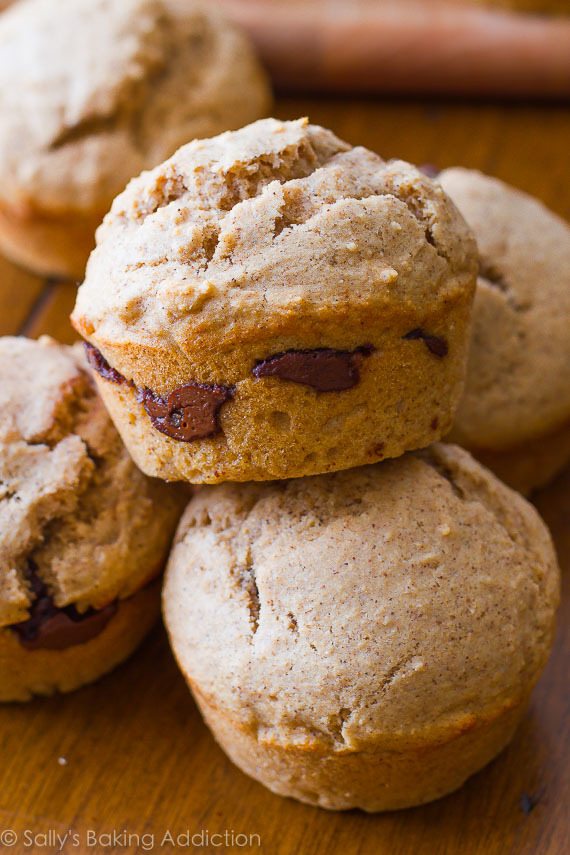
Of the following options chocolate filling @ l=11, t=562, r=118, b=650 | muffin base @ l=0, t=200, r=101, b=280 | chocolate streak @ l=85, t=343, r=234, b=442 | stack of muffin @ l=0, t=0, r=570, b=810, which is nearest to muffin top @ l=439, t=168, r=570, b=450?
stack of muffin @ l=0, t=0, r=570, b=810

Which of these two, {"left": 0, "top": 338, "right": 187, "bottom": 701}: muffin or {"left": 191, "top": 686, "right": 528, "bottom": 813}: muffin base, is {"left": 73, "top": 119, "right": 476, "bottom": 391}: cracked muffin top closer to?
{"left": 0, "top": 338, "right": 187, "bottom": 701}: muffin

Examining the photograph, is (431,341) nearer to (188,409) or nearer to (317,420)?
(317,420)

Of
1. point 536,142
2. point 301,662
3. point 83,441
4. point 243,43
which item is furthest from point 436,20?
point 301,662

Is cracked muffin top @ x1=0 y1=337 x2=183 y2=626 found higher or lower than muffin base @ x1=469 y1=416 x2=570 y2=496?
higher

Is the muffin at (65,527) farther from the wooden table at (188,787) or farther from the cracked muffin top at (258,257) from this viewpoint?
the cracked muffin top at (258,257)

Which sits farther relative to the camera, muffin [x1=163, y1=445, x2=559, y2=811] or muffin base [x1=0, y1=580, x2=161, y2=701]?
muffin base [x1=0, y1=580, x2=161, y2=701]

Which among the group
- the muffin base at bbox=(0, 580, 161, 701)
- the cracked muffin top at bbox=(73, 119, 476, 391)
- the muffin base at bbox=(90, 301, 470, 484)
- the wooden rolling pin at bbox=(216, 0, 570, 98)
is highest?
the cracked muffin top at bbox=(73, 119, 476, 391)

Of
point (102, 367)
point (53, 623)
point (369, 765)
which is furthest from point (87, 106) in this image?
point (369, 765)

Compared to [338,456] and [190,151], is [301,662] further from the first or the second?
[190,151]
